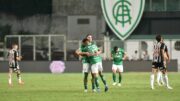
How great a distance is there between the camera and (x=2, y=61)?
61.2 m

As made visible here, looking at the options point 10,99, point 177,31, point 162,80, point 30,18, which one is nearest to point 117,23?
point 177,31

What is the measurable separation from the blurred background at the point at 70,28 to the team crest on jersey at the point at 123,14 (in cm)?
117

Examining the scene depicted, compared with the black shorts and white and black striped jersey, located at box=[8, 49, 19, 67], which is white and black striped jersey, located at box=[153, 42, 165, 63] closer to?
the black shorts

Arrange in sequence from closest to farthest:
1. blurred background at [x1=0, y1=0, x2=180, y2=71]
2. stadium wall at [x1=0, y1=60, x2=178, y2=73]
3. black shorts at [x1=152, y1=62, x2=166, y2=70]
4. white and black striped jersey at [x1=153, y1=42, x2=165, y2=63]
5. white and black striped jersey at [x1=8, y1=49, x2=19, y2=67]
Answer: white and black striped jersey at [x1=153, y1=42, x2=165, y2=63]
black shorts at [x1=152, y1=62, x2=166, y2=70]
white and black striped jersey at [x1=8, y1=49, x2=19, y2=67]
stadium wall at [x1=0, y1=60, x2=178, y2=73]
blurred background at [x1=0, y1=0, x2=180, y2=71]

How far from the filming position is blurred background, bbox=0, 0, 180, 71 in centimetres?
6325

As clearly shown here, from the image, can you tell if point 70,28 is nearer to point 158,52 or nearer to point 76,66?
point 76,66

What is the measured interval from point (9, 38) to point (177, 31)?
1779cm

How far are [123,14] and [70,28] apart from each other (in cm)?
770

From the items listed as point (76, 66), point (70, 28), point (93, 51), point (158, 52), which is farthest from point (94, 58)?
point (70, 28)

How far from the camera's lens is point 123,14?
70000 mm

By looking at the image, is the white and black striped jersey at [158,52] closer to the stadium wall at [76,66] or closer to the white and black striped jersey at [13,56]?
the white and black striped jersey at [13,56]

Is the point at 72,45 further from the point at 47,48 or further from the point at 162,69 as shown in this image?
the point at 162,69

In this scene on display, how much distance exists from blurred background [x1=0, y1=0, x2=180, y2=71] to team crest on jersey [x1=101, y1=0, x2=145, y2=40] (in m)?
1.17

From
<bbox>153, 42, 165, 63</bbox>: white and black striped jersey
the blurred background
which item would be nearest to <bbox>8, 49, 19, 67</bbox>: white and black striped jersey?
<bbox>153, 42, 165, 63</bbox>: white and black striped jersey
